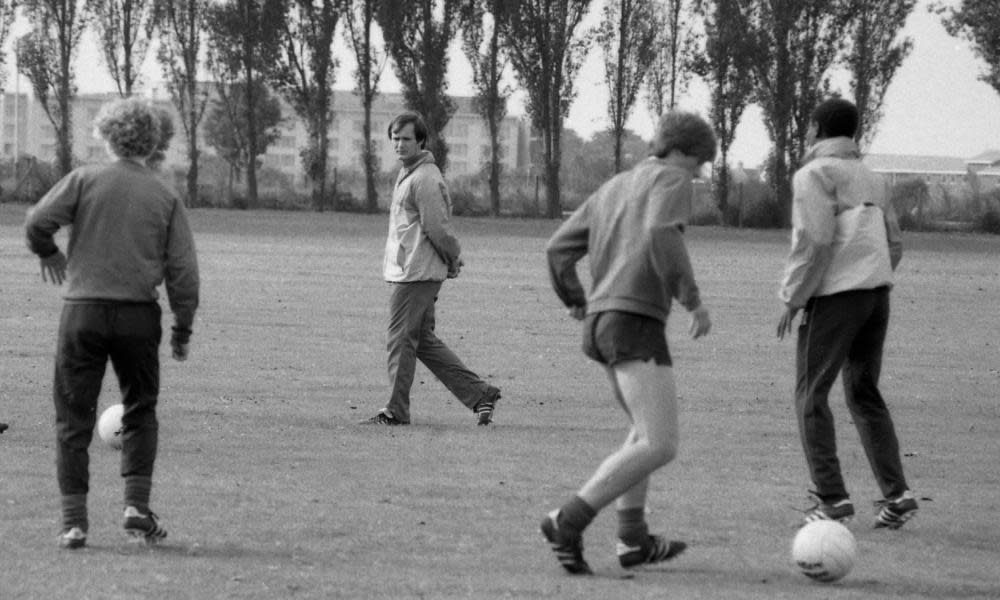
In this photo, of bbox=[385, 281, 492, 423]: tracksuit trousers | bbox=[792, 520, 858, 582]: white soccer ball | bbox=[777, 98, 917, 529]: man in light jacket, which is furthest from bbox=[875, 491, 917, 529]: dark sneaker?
bbox=[385, 281, 492, 423]: tracksuit trousers

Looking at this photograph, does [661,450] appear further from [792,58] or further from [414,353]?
[792,58]

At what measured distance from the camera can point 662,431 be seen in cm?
610

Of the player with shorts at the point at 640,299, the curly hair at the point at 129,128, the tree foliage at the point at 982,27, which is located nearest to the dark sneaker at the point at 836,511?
the player with shorts at the point at 640,299

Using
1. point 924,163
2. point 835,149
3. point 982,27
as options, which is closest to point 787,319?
point 835,149

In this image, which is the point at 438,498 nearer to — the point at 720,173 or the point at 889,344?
the point at 889,344

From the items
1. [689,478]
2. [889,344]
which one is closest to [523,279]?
[889,344]

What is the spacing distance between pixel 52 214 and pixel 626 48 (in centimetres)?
5727

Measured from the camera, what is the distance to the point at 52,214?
6.34 m

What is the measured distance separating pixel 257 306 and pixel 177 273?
41.5 ft

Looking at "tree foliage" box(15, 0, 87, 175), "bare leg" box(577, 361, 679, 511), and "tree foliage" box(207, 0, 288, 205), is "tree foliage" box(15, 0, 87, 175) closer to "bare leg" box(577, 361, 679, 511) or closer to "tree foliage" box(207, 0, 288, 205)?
"tree foliage" box(207, 0, 288, 205)

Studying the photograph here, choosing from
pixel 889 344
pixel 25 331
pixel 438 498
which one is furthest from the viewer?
pixel 889 344

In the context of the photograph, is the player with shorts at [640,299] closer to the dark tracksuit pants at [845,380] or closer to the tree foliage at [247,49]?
the dark tracksuit pants at [845,380]

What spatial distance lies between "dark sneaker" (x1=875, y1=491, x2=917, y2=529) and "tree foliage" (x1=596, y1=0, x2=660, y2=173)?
56099 mm

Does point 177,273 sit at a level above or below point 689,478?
above
